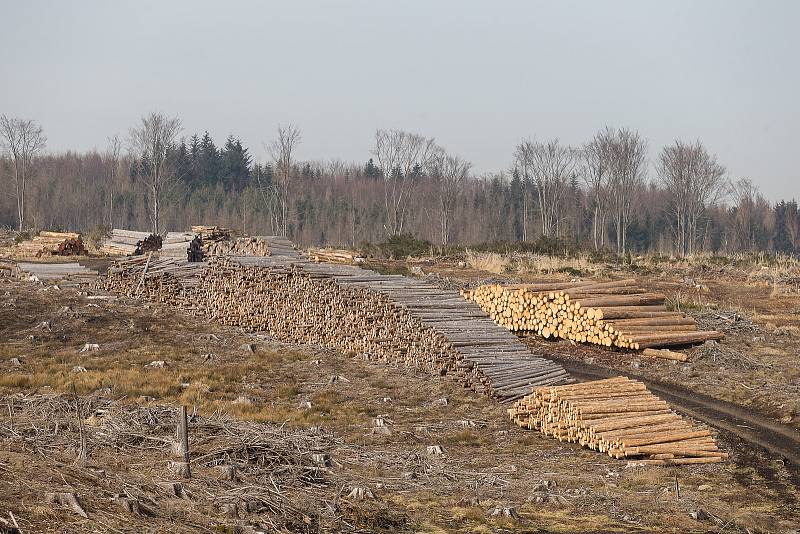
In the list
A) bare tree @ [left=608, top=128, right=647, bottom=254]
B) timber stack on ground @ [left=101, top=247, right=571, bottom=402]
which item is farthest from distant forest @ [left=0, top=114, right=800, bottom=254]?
timber stack on ground @ [left=101, top=247, right=571, bottom=402]

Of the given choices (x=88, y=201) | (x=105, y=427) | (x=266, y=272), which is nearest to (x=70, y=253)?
(x=266, y=272)

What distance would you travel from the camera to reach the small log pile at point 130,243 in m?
40.9

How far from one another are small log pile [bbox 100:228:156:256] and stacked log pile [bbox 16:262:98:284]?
739 centimetres

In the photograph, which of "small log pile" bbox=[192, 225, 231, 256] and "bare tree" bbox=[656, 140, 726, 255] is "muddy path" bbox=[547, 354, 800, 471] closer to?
"small log pile" bbox=[192, 225, 231, 256]

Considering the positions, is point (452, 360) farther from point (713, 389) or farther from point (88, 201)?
point (88, 201)

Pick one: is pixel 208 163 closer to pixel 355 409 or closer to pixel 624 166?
pixel 624 166

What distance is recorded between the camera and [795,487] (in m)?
11.6

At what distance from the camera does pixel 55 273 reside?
31812 millimetres

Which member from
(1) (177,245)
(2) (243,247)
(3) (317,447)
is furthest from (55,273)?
(3) (317,447)

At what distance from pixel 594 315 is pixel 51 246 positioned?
29.0 m

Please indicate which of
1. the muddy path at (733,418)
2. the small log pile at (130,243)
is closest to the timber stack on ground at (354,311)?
the muddy path at (733,418)

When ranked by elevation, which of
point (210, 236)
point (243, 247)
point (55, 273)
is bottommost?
point (55, 273)

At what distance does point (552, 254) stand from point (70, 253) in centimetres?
2423

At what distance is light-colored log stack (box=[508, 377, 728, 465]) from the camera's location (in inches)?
518
